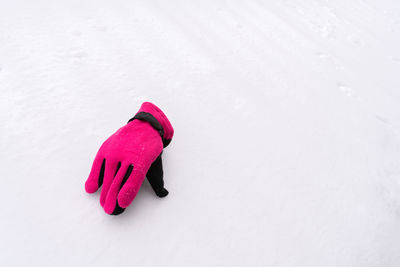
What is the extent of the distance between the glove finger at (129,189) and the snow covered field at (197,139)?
110 mm

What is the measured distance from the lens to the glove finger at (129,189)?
0.68 m

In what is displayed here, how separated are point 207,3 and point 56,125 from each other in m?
1.53

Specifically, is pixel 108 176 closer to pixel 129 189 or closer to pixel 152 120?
pixel 129 189

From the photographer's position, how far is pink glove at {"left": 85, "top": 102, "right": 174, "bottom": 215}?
27.5 inches

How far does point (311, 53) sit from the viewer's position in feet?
5.57

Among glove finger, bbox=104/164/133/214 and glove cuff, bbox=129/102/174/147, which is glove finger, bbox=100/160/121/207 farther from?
glove cuff, bbox=129/102/174/147

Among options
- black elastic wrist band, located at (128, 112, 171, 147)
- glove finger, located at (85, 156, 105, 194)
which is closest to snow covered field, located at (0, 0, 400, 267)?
glove finger, located at (85, 156, 105, 194)

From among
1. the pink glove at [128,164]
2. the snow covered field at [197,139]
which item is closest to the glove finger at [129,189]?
the pink glove at [128,164]

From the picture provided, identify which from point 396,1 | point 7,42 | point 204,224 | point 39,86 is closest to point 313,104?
point 204,224

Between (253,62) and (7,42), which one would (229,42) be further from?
(7,42)

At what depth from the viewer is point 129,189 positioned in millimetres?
683

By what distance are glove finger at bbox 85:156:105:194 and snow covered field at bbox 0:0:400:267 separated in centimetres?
6

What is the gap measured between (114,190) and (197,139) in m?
0.44

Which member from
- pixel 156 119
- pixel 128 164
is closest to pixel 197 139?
pixel 156 119
